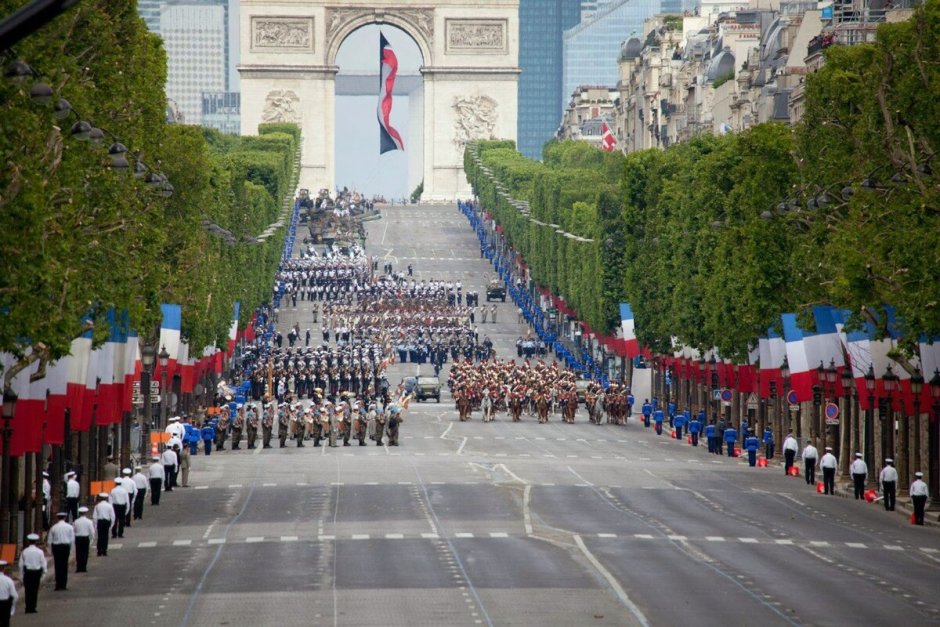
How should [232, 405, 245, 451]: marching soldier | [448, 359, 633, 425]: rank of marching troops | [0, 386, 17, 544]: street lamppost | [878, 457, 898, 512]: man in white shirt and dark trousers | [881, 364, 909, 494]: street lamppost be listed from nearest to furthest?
1. [0, 386, 17, 544]: street lamppost
2. [878, 457, 898, 512]: man in white shirt and dark trousers
3. [881, 364, 909, 494]: street lamppost
4. [232, 405, 245, 451]: marching soldier
5. [448, 359, 633, 425]: rank of marching troops

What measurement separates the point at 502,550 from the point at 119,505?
7.24 m

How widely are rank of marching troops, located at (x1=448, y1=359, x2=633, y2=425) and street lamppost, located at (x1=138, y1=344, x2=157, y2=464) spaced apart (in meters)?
20.8

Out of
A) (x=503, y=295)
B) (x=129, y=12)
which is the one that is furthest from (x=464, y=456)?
(x=503, y=295)

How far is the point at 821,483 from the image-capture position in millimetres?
57344

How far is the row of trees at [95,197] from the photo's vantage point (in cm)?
3581

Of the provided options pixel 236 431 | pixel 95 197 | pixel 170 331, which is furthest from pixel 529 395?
pixel 95 197

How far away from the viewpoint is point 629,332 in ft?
317

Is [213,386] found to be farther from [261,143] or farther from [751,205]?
[261,143]

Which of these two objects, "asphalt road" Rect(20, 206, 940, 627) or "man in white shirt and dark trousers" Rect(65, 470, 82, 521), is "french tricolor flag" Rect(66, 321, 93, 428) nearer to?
"man in white shirt and dark trousers" Rect(65, 470, 82, 521)

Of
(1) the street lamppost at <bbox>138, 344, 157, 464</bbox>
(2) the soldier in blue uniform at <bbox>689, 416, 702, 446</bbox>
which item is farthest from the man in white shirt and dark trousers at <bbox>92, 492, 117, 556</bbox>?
(2) the soldier in blue uniform at <bbox>689, 416, 702, 446</bbox>

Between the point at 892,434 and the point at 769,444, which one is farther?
the point at 769,444

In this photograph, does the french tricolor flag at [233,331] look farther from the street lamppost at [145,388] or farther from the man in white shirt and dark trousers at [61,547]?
the man in white shirt and dark trousers at [61,547]

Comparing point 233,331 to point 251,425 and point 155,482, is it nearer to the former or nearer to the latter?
point 251,425

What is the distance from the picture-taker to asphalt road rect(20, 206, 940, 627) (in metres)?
32.9
